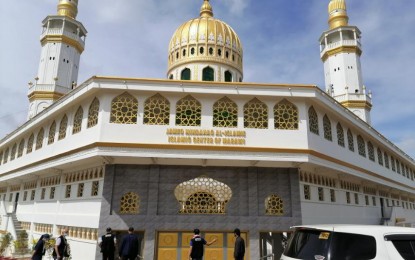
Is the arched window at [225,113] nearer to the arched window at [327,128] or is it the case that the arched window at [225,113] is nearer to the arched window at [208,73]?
the arched window at [327,128]

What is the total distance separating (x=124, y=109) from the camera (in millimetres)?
12031

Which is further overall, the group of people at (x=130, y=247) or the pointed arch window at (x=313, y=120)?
the pointed arch window at (x=313, y=120)

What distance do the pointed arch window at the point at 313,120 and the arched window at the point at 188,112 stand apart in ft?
15.9

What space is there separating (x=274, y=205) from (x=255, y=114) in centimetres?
387

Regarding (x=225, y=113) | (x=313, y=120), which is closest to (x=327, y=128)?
(x=313, y=120)

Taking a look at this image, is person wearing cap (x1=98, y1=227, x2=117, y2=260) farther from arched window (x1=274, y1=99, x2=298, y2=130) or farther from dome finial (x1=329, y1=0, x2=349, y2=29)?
dome finial (x1=329, y1=0, x2=349, y2=29)

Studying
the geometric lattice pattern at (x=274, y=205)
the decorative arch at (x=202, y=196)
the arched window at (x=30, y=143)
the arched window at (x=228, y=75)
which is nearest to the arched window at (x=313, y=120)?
the geometric lattice pattern at (x=274, y=205)

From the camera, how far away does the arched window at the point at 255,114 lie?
40.4 feet

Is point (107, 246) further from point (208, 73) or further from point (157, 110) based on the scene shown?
point (208, 73)

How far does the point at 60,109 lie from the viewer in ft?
47.5

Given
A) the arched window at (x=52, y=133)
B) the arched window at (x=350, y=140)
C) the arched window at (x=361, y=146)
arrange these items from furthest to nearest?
the arched window at (x=361, y=146)
the arched window at (x=350, y=140)
the arched window at (x=52, y=133)

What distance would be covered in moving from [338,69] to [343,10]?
7184mm

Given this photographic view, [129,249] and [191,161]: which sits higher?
[191,161]

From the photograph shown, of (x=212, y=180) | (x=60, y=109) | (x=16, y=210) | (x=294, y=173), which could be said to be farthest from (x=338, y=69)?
(x=16, y=210)
